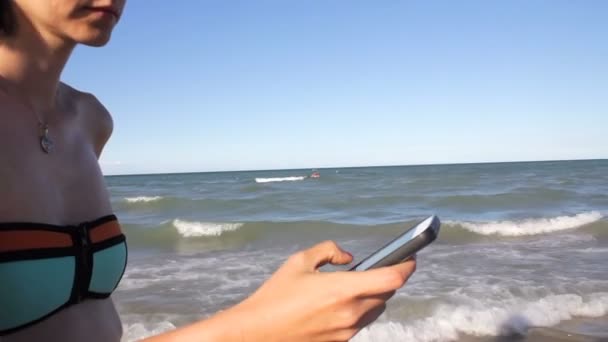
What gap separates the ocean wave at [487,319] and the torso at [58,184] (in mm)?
3327

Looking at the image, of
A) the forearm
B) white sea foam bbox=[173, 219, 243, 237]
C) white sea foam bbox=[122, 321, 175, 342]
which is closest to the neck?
the forearm

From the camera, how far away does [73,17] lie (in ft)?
3.24

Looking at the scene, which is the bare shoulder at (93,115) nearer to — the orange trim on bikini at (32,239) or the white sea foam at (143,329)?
the orange trim on bikini at (32,239)

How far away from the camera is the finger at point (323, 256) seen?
75 cm

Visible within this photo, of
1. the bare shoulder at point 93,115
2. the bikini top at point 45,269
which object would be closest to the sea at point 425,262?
the bare shoulder at point 93,115

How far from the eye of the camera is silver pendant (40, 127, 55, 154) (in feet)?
3.57

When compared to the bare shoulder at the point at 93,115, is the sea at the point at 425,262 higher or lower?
lower

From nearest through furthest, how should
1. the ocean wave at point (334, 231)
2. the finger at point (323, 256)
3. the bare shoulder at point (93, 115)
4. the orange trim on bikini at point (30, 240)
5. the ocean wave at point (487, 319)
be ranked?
the finger at point (323, 256) < the orange trim on bikini at point (30, 240) < the bare shoulder at point (93, 115) < the ocean wave at point (487, 319) < the ocean wave at point (334, 231)

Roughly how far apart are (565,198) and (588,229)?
7.08 metres

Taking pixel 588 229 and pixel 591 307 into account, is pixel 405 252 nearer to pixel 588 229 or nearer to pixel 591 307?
pixel 591 307

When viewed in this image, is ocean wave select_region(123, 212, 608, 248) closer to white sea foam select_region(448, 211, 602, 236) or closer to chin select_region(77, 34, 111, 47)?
white sea foam select_region(448, 211, 602, 236)

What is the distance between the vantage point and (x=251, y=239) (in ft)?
35.3

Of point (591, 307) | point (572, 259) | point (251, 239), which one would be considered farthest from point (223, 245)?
point (591, 307)

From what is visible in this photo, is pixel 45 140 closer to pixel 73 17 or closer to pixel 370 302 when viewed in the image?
pixel 73 17
